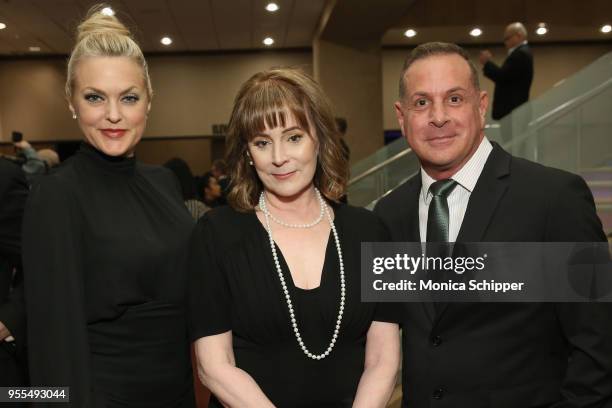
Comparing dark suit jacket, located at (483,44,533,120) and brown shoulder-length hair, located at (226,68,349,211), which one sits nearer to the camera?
brown shoulder-length hair, located at (226,68,349,211)

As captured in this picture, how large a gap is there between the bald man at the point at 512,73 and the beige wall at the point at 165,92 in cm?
696

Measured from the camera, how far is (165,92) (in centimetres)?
1318

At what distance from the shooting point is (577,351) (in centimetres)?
Result: 166

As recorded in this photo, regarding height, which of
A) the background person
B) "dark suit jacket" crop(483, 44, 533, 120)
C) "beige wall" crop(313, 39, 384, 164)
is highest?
"beige wall" crop(313, 39, 384, 164)

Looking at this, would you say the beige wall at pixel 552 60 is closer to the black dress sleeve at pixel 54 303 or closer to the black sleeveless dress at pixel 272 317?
the black sleeveless dress at pixel 272 317

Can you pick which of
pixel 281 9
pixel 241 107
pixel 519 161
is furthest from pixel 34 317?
pixel 281 9

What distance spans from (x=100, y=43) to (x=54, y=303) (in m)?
0.84

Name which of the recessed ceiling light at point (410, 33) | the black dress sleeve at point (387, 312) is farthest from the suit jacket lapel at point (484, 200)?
the recessed ceiling light at point (410, 33)

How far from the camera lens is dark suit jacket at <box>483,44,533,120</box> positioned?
608 centimetres

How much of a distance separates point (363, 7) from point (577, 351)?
25.6 feet

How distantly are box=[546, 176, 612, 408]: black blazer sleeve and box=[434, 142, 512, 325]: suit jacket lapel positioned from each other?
0.54 feet

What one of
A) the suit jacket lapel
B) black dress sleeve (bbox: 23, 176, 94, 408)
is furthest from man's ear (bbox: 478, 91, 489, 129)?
black dress sleeve (bbox: 23, 176, 94, 408)

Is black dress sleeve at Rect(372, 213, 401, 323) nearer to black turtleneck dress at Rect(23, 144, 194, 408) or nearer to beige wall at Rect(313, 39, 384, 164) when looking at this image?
black turtleneck dress at Rect(23, 144, 194, 408)

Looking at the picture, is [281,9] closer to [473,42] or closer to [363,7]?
[363,7]
